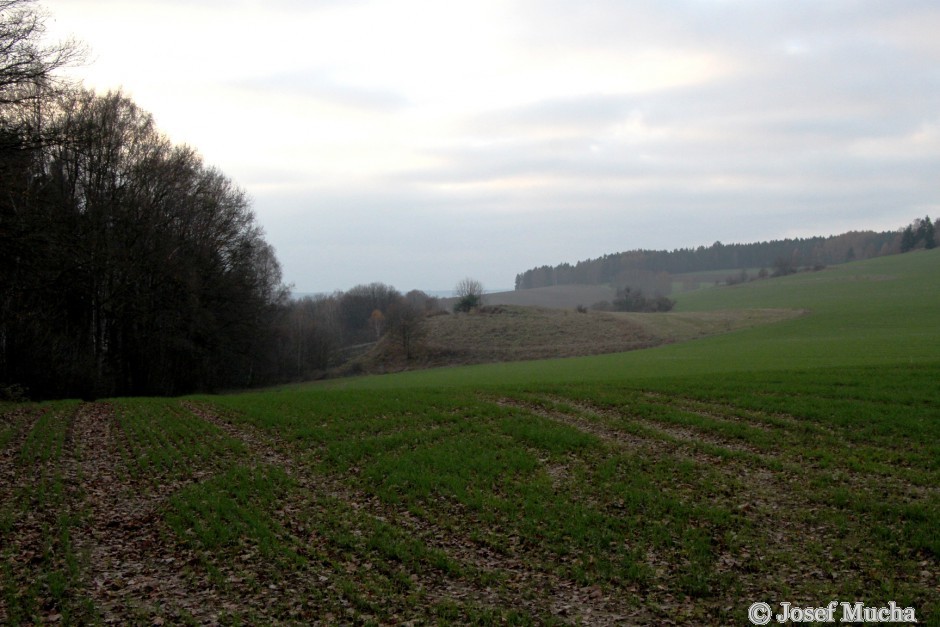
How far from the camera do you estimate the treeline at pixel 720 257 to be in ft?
498

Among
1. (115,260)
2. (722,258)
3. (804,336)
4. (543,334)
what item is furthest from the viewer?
(722,258)

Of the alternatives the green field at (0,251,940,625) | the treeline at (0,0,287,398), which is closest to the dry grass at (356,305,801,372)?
the treeline at (0,0,287,398)

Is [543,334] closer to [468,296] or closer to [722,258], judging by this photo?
[468,296]

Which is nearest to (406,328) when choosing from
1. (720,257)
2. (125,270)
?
(125,270)

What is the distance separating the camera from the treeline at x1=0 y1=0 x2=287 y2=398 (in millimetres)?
21141

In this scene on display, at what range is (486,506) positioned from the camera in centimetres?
1149

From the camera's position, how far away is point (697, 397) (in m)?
20.0

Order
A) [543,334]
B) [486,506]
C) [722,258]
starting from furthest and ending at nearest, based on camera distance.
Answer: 1. [722,258]
2. [543,334]
3. [486,506]

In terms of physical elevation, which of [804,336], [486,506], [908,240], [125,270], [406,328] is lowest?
[804,336]

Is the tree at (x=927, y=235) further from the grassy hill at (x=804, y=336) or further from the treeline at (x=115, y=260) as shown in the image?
the treeline at (x=115, y=260)

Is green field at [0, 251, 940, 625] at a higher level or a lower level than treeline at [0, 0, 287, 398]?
lower

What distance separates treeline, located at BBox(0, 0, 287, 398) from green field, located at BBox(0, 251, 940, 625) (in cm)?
755

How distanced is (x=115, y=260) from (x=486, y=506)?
27.2m

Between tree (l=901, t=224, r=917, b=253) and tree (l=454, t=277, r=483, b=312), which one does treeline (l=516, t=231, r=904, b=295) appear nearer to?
tree (l=901, t=224, r=917, b=253)
